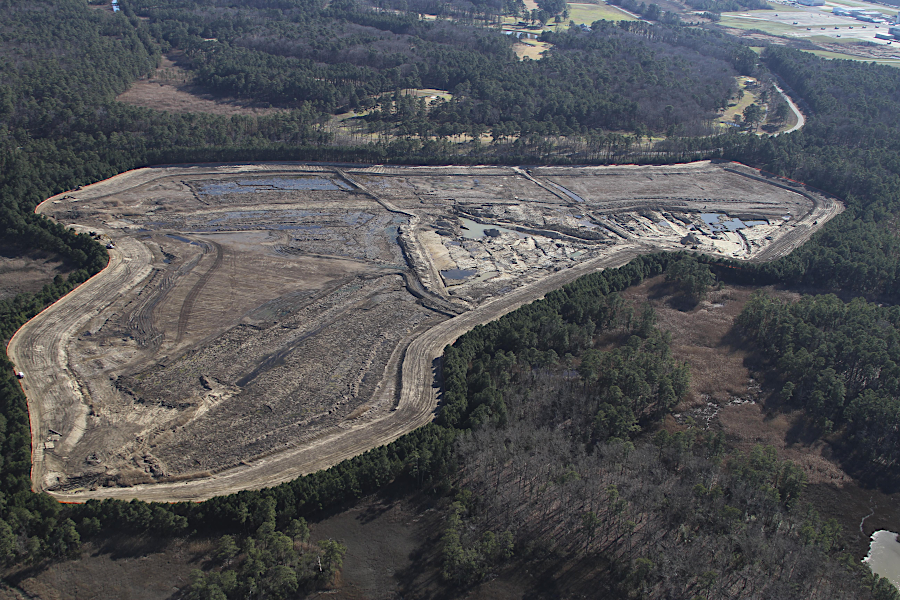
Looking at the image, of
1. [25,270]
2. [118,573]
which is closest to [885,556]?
[118,573]

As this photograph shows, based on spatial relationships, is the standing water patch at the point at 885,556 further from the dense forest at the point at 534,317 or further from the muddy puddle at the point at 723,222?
the muddy puddle at the point at 723,222

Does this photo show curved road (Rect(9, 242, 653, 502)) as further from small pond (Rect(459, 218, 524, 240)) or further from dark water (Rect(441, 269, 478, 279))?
small pond (Rect(459, 218, 524, 240))

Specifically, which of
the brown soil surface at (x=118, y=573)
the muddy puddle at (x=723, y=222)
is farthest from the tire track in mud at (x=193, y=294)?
the muddy puddle at (x=723, y=222)

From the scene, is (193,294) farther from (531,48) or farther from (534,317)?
(531,48)

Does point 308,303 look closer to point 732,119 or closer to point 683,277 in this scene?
point 683,277

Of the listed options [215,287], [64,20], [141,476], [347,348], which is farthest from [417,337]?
[64,20]
